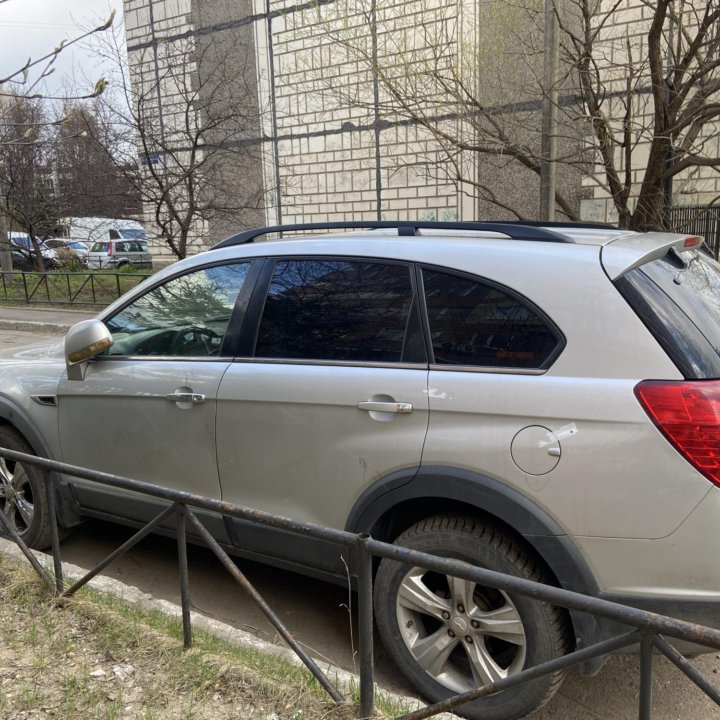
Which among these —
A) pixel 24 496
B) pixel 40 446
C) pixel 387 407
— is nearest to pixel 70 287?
pixel 24 496

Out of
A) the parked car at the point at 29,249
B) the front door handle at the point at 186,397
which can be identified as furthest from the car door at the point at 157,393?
the parked car at the point at 29,249

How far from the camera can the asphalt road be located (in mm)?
2535

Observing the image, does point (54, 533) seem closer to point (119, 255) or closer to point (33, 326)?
point (33, 326)

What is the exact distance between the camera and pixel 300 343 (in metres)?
2.83

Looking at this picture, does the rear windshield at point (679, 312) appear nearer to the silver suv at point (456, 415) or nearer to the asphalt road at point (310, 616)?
the silver suv at point (456, 415)

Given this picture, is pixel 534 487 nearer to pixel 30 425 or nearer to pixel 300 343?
pixel 300 343

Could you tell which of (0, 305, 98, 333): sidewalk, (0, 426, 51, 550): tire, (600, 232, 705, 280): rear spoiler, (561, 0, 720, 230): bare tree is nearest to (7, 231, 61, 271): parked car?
(0, 305, 98, 333): sidewalk

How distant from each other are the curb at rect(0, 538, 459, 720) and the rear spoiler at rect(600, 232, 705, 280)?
5.39 ft

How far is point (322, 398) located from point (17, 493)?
2256mm

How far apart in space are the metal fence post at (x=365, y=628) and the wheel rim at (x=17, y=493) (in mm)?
2441

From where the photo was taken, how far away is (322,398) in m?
2.61

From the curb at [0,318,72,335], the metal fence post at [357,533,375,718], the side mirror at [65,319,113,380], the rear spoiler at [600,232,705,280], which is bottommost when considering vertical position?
the curb at [0,318,72,335]

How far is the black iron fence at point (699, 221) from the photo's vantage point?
437 inches

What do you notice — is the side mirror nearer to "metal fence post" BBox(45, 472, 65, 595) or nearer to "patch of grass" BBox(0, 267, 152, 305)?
"metal fence post" BBox(45, 472, 65, 595)
